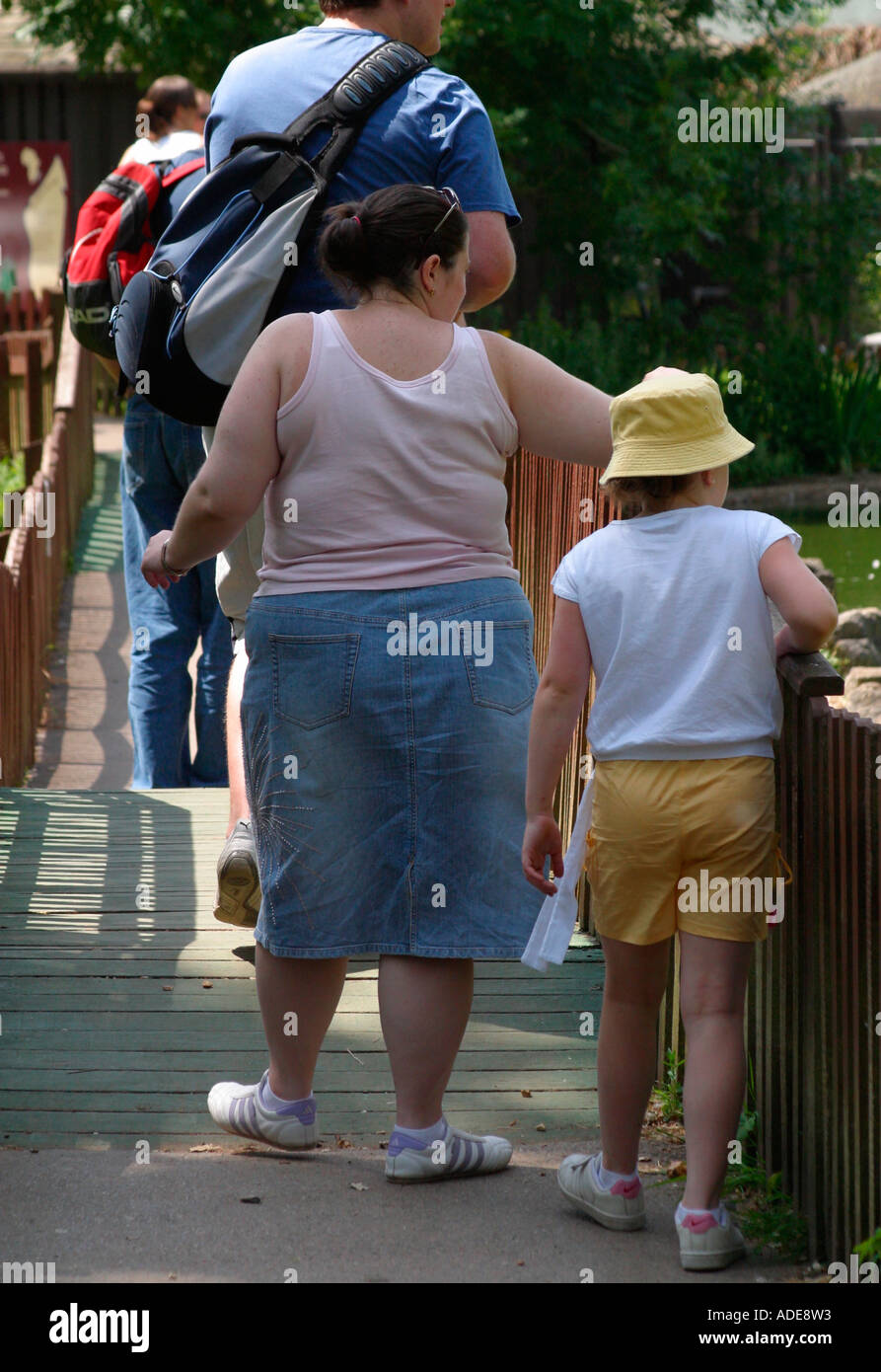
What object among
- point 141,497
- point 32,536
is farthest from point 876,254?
point 141,497

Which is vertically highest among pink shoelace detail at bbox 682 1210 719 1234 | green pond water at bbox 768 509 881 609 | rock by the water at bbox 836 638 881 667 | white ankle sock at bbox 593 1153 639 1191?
pink shoelace detail at bbox 682 1210 719 1234

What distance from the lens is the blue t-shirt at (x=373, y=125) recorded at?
3.35 meters

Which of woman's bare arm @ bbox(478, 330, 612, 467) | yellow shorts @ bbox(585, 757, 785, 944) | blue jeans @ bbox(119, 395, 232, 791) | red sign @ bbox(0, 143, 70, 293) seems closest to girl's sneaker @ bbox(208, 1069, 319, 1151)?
yellow shorts @ bbox(585, 757, 785, 944)

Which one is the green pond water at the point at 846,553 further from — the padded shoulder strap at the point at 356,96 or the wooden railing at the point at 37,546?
the padded shoulder strap at the point at 356,96

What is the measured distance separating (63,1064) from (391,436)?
155 centimetres

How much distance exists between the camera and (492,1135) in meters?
3.22

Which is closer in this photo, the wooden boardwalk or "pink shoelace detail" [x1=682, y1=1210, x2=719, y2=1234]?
"pink shoelace detail" [x1=682, y1=1210, x2=719, y2=1234]

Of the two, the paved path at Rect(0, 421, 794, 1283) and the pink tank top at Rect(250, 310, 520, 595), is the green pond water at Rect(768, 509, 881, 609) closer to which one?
the paved path at Rect(0, 421, 794, 1283)

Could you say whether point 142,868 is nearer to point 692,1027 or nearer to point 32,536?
point 692,1027

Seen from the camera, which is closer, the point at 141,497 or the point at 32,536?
the point at 141,497

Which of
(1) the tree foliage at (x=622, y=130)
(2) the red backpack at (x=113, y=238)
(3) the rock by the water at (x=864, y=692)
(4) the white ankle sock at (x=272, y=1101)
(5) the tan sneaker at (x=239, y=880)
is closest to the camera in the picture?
(4) the white ankle sock at (x=272, y=1101)

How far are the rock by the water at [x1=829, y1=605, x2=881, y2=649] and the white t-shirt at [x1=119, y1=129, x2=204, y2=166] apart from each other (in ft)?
15.4

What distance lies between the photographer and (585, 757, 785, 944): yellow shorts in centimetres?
270

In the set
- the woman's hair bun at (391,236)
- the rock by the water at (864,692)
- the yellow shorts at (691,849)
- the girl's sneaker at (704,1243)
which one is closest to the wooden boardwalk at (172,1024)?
the girl's sneaker at (704,1243)
